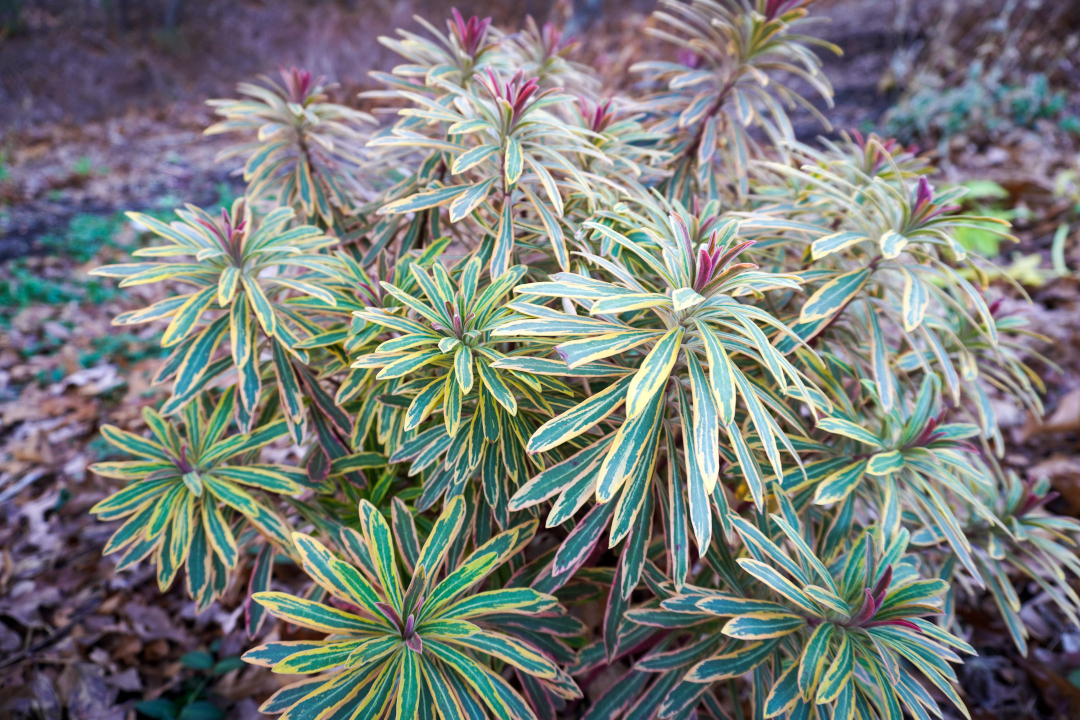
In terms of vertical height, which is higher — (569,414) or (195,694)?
(569,414)

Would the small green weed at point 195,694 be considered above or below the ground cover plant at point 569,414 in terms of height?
below

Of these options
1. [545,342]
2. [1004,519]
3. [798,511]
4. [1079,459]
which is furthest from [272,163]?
[1079,459]

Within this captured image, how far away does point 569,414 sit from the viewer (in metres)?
0.92

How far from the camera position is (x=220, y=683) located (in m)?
1.82

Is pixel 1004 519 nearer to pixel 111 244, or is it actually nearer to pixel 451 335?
pixel 451 335

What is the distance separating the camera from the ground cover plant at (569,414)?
94 centimetres

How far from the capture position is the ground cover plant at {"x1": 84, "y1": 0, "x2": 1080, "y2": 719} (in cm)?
94

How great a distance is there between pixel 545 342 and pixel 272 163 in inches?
42.8

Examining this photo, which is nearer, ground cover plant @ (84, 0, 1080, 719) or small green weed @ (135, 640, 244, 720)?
ground cover plant @ (84, 0, 1080, 719)

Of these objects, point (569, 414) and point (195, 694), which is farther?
point (195, 694)

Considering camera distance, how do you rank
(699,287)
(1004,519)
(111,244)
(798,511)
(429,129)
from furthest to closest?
1. (111,244)
2. (429,129)
3. (1004,519)
4. (798,511)
5. (699,287)

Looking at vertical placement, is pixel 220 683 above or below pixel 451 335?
below

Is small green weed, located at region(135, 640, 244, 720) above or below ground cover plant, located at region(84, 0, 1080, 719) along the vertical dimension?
below

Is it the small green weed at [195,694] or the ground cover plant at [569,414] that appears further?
the small green weed at [195,694]
